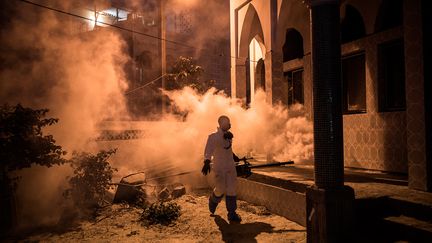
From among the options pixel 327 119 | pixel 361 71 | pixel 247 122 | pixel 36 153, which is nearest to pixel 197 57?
pixel 247 122

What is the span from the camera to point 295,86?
1173 cm

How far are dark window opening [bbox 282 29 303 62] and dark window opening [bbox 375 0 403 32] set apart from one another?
11.0 feet

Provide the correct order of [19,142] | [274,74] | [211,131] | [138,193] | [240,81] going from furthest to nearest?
1. [240,81]
2. [211,131]
3. [274,74]
4. [138,193]
5. [19,142]

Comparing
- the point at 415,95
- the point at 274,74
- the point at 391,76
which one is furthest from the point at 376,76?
the point at 274,74

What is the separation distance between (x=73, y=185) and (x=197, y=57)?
19372mm

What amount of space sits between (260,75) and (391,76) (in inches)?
271

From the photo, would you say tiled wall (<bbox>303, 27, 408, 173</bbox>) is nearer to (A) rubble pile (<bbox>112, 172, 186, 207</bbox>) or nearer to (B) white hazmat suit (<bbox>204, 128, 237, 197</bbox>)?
(B) white hazmat suit (<bbox>204, 128, 237, 197</bbox>)

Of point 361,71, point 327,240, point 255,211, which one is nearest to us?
point 327,240

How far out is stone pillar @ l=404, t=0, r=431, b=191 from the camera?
219 inches

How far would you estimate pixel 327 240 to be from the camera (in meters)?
4.82

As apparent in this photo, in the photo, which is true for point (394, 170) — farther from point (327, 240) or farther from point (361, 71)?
point (327, 240)

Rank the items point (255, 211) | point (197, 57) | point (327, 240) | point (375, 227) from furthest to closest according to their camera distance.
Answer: point (197, 57), point (255, 211), point (375, 227), point (327, 240)

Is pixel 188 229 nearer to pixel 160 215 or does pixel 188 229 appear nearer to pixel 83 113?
pixel 160 215

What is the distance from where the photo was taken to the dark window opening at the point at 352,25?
9.04 meters
